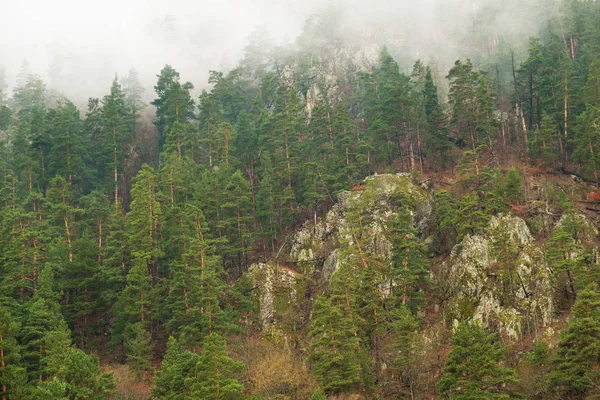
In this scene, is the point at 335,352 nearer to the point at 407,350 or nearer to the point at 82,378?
the point at 407,350

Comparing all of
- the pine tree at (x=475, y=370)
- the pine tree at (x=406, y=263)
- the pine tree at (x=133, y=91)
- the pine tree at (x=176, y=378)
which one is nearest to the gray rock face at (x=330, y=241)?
the pine tree at (x=406, y=263)

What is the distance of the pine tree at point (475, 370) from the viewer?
2852cm

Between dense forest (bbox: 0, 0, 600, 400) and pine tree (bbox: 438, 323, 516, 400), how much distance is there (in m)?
0.14

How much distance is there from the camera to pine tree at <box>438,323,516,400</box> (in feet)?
93.6

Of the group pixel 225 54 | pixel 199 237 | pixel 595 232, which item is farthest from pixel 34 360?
pixel 225 54

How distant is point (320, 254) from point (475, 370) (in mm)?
23227

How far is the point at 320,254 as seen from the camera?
50094 mm

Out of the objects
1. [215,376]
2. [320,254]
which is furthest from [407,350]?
[320,254]

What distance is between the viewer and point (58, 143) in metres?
59.7

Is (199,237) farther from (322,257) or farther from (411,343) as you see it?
(411,343)

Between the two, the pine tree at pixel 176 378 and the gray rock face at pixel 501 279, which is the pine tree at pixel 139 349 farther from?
the gray rock face at pixel 501 279

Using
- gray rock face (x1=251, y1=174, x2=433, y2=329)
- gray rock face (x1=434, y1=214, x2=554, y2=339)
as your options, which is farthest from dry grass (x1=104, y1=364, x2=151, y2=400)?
gray rock face (x1=434, y1=214, x2=554, y2=339)

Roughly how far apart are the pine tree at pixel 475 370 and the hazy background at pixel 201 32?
8083 centimetres

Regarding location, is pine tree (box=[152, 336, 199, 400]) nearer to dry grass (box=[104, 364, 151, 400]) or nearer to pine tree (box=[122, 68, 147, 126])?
dry grass (box=[104, 364, 151, 400])
